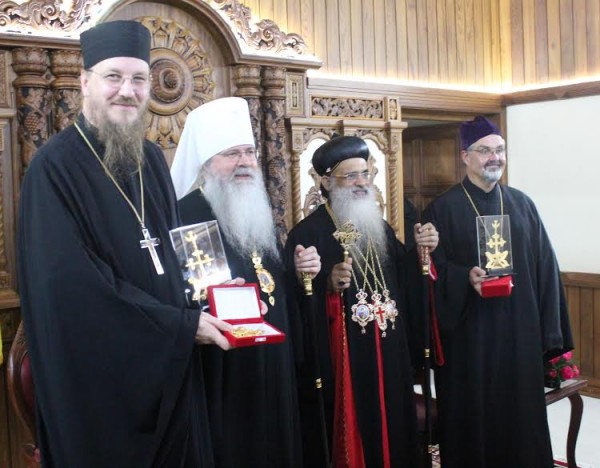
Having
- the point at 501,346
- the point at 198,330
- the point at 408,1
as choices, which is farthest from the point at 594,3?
the point at 198,330

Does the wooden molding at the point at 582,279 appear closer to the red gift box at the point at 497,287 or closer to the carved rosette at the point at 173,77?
the red gift box at the point at 497,287

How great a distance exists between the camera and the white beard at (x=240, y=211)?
3123mm

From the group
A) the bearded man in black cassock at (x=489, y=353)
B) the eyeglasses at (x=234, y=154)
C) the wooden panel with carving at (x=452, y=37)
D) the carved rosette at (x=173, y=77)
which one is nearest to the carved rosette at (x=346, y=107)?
the wooden panel with carving at (x=452, y=37)

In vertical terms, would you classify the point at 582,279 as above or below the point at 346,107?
below

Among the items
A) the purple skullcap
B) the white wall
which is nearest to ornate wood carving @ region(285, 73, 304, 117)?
the purple skullcap

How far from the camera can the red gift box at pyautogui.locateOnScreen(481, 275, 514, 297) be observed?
150 inches

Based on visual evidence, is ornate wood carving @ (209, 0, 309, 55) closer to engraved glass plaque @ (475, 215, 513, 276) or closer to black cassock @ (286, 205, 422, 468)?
black cassock @ (286, 205, 422, 468)

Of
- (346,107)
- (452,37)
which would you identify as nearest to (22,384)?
(346,107)

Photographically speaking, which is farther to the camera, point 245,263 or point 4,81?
point 4,81

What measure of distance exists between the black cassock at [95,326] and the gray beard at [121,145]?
5 cm

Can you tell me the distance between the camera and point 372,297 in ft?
12.2

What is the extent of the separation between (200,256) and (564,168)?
199 inches

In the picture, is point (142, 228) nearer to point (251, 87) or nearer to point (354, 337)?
point (354, 337)

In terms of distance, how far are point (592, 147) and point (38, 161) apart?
544 centimetres
